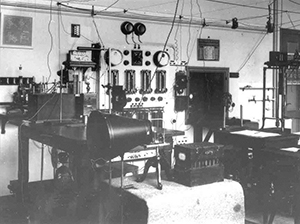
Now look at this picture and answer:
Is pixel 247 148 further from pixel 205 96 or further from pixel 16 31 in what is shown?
pixel 16 31

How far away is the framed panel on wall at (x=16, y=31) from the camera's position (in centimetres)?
506

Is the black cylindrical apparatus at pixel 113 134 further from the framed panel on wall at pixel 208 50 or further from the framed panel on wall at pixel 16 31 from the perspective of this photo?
the framed panel on wall at pixel 208 50

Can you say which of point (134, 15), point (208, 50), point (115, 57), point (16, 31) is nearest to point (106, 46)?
point (115, 57)

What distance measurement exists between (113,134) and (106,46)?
3314 millimetres

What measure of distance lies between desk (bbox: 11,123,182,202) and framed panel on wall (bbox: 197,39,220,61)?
2854mm

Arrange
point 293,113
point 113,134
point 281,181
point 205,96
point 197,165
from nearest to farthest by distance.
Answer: point 113,134, point 197,165, point 281,181, point 205,96, point 293,113

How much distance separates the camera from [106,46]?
577 centimetres

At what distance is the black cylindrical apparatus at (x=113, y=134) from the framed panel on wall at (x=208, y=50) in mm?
4131

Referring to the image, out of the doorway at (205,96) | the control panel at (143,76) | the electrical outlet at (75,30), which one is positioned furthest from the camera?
the doorway at (205,96)

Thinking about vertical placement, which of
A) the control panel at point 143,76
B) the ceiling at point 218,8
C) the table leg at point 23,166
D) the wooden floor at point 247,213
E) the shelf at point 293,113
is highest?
the ceiling at point 218,8

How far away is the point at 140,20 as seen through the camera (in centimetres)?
611

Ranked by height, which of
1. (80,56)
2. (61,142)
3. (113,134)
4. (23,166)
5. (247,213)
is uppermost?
(80,56)

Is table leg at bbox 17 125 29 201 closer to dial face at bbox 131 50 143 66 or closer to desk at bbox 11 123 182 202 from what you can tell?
desk at bbox 11 123 182 202

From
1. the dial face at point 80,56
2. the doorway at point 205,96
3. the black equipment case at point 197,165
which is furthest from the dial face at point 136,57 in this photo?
the black equipment case at point 197,165
